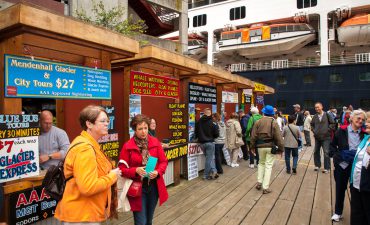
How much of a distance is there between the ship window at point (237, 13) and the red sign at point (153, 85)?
22114 millimetres

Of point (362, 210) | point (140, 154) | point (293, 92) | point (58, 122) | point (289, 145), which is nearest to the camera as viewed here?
point (140, 154)

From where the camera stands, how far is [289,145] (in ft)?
25.8

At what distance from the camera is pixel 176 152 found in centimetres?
685

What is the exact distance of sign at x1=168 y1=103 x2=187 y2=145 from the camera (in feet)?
23.4

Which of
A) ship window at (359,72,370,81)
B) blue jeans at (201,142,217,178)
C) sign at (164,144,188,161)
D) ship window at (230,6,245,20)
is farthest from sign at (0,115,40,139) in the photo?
ship window at (230,6,245,20)

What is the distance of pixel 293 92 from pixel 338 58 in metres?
6.45

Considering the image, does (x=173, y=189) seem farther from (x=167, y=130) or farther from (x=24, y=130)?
(x=24, y=130)

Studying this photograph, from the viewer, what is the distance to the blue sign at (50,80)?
3312 mm

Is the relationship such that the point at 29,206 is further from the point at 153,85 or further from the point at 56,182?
the point at 153,85

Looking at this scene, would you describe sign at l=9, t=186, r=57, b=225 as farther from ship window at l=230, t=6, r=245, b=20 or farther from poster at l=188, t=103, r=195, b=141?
ship window at l=230, t=6, r=245, b=20

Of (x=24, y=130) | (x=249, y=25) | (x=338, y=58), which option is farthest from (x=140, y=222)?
(x=338, y=58)

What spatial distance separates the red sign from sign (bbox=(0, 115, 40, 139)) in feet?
7.19

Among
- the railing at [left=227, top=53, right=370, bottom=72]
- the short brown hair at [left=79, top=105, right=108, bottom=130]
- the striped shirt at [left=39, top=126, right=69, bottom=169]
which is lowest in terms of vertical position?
the striped shirt at [left=39, top=126, right=69, bottom=169]

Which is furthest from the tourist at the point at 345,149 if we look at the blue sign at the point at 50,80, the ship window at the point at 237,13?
the ship window at the point at 237,13
